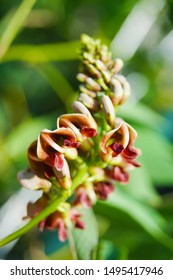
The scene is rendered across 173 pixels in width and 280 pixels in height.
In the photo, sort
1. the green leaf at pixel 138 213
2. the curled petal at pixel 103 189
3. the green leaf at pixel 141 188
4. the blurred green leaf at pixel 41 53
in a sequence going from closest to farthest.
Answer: the curled petal at pixel 103 189 → the green leaf at pixel 138 213 → the green leaf at pixel 141 188 → the blurred green leaf at pixel 41 53

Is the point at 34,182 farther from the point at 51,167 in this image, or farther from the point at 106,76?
the point at 106,76

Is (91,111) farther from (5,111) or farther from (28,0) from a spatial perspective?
(5,111)

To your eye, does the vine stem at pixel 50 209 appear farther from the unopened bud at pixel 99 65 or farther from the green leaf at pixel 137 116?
the green leaf at pixel 137 116

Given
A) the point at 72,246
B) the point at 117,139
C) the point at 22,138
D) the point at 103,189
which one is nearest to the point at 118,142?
the point at 117,139

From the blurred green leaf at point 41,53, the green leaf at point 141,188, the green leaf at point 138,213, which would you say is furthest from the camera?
the blurred green leaf at point 41,53

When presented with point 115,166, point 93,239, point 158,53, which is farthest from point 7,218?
point 158,53

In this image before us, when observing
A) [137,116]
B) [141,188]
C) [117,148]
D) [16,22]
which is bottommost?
[141,188]

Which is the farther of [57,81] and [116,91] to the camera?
[57,81]

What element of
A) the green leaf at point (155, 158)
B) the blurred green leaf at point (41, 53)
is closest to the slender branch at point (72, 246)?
the green leaf at point (155, 158)
